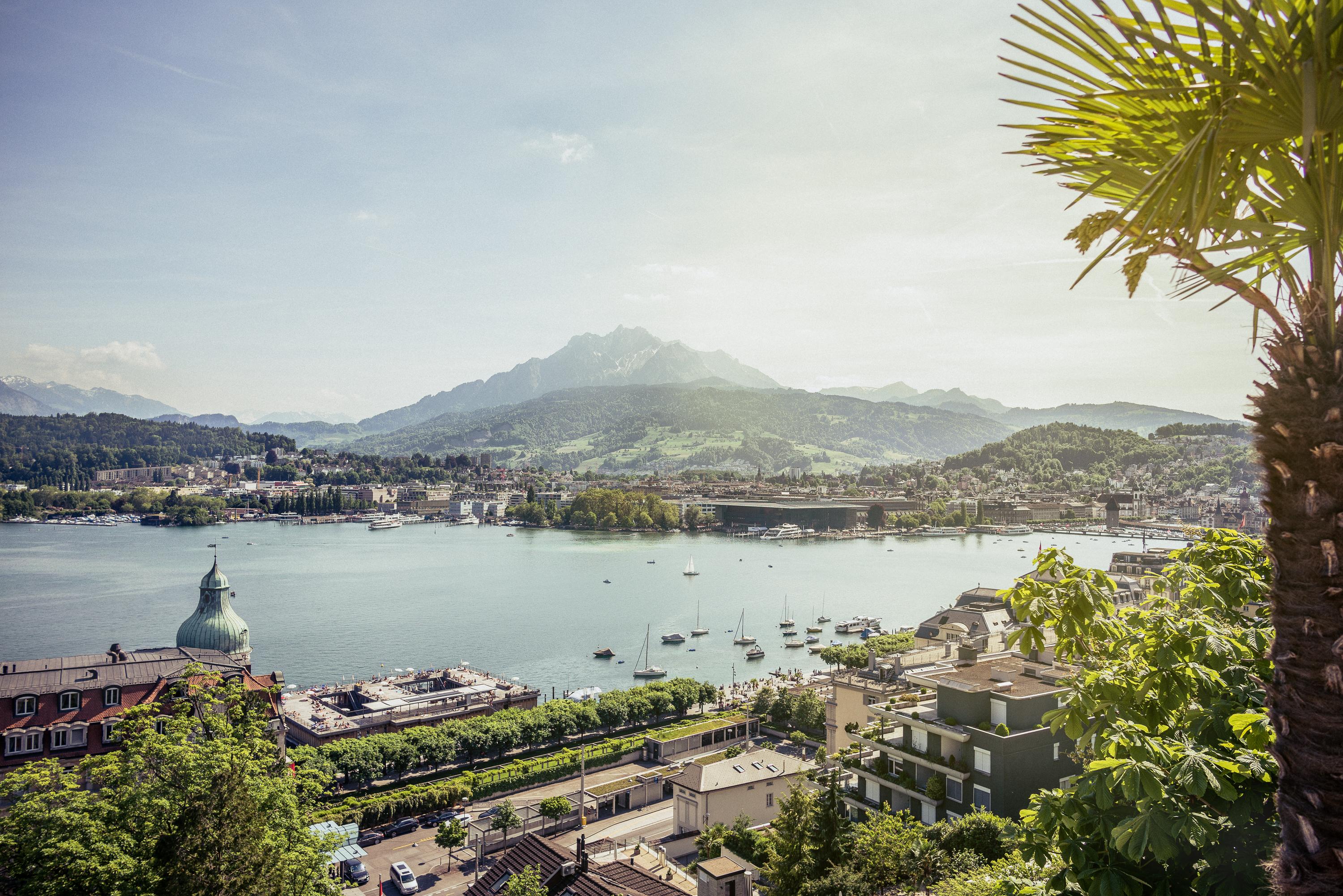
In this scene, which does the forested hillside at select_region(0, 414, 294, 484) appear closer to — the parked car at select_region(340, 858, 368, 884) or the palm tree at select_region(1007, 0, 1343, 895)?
the parked car at select_region(340, 858, 368, 884)

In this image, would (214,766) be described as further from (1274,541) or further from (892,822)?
(1274,541)

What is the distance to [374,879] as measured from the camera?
10789mm

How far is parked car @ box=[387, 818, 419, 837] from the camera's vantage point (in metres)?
12.8

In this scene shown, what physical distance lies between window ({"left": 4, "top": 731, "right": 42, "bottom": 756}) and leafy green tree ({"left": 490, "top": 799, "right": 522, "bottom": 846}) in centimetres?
612

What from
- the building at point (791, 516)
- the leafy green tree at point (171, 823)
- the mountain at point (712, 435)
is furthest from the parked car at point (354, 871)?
the mountain at point (712, 435)

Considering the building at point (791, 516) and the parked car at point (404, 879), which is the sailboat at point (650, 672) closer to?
the parked car at point (404, 879)

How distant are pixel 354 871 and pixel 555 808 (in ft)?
10.1

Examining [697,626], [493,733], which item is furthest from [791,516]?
[493,733]

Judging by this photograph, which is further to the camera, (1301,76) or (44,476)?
(44,476)

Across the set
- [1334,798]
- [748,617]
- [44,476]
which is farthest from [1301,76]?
[44,476]

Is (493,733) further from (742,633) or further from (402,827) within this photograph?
(742,633)

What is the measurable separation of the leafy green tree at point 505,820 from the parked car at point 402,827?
1637mm

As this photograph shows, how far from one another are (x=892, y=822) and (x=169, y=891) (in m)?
5.78

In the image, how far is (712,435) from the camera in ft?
522
